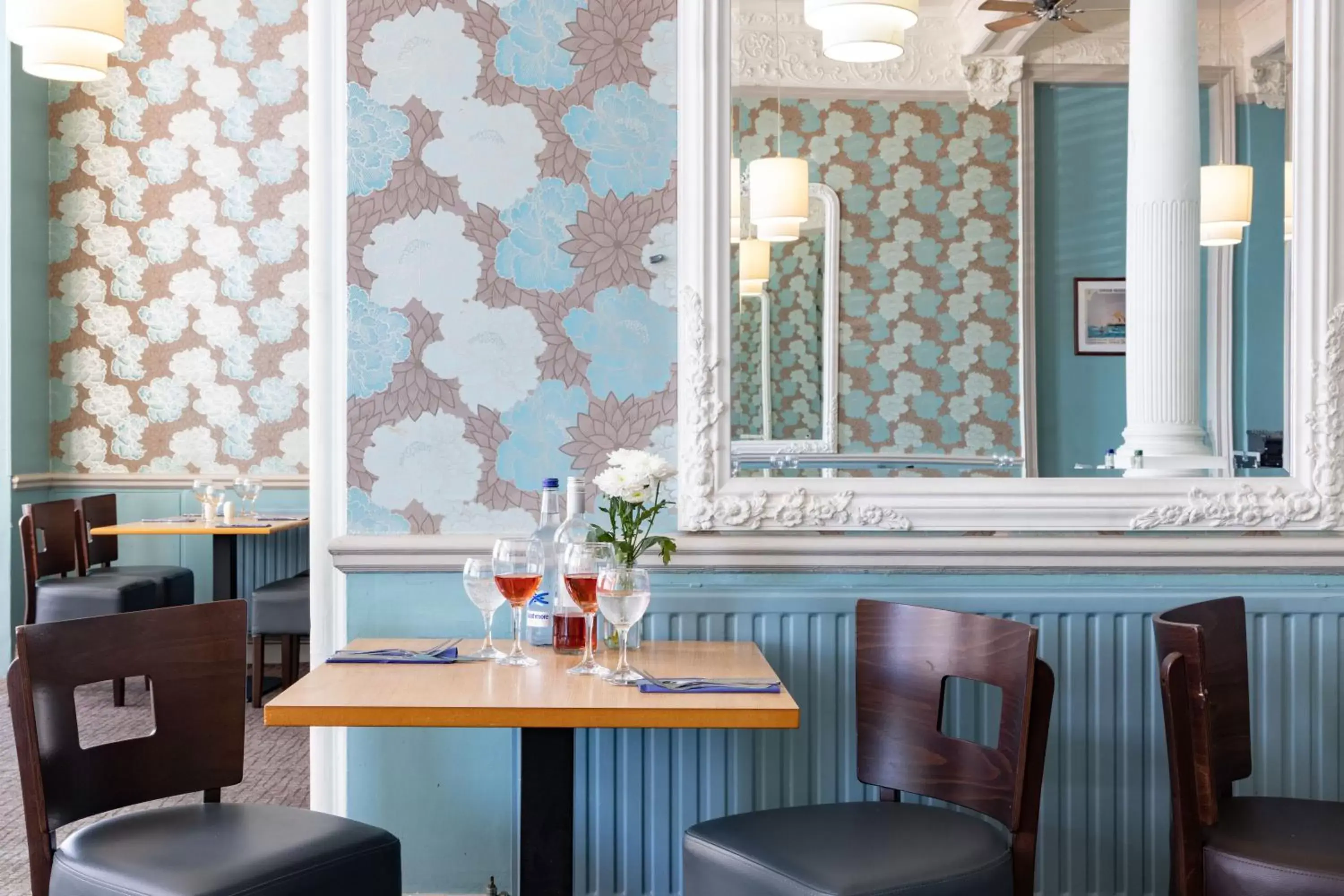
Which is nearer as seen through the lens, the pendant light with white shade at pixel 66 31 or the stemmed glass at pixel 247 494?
the pendant light with white shade at pixel 66 31

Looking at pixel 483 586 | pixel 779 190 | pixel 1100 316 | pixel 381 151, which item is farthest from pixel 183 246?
pixel 1100 316

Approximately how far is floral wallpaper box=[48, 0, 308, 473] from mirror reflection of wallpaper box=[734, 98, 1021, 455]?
3.78m

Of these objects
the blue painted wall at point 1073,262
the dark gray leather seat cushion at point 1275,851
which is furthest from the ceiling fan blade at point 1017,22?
the dark gray leather seat cushion at point 1275,851

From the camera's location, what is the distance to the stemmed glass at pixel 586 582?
6.31 feet

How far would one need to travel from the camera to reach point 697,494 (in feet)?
7.95

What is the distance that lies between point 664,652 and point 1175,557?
1.05 metres

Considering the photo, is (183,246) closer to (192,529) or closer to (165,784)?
(192,529)

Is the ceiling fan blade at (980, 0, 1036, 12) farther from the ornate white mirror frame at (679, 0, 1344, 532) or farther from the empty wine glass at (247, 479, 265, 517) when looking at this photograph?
the empty wine glass at (247, 479, 265, 517)

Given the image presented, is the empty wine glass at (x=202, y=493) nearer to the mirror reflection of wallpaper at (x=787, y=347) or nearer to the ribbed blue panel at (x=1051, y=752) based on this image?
the ribbed blue panel at (x=1051, y=752)

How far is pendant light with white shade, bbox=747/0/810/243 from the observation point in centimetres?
244

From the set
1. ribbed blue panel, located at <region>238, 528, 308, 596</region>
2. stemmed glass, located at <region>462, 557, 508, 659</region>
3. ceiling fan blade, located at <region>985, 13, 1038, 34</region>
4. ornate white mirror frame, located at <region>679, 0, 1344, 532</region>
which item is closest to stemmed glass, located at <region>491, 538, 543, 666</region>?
stemmed glass, located at <region>462, 557, 508, 659</region>

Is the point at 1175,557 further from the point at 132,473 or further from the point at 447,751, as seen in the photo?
the point at 132,473

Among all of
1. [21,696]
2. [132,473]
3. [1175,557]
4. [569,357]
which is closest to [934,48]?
[569,357]

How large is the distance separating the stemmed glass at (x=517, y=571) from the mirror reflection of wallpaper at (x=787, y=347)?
0.60m
